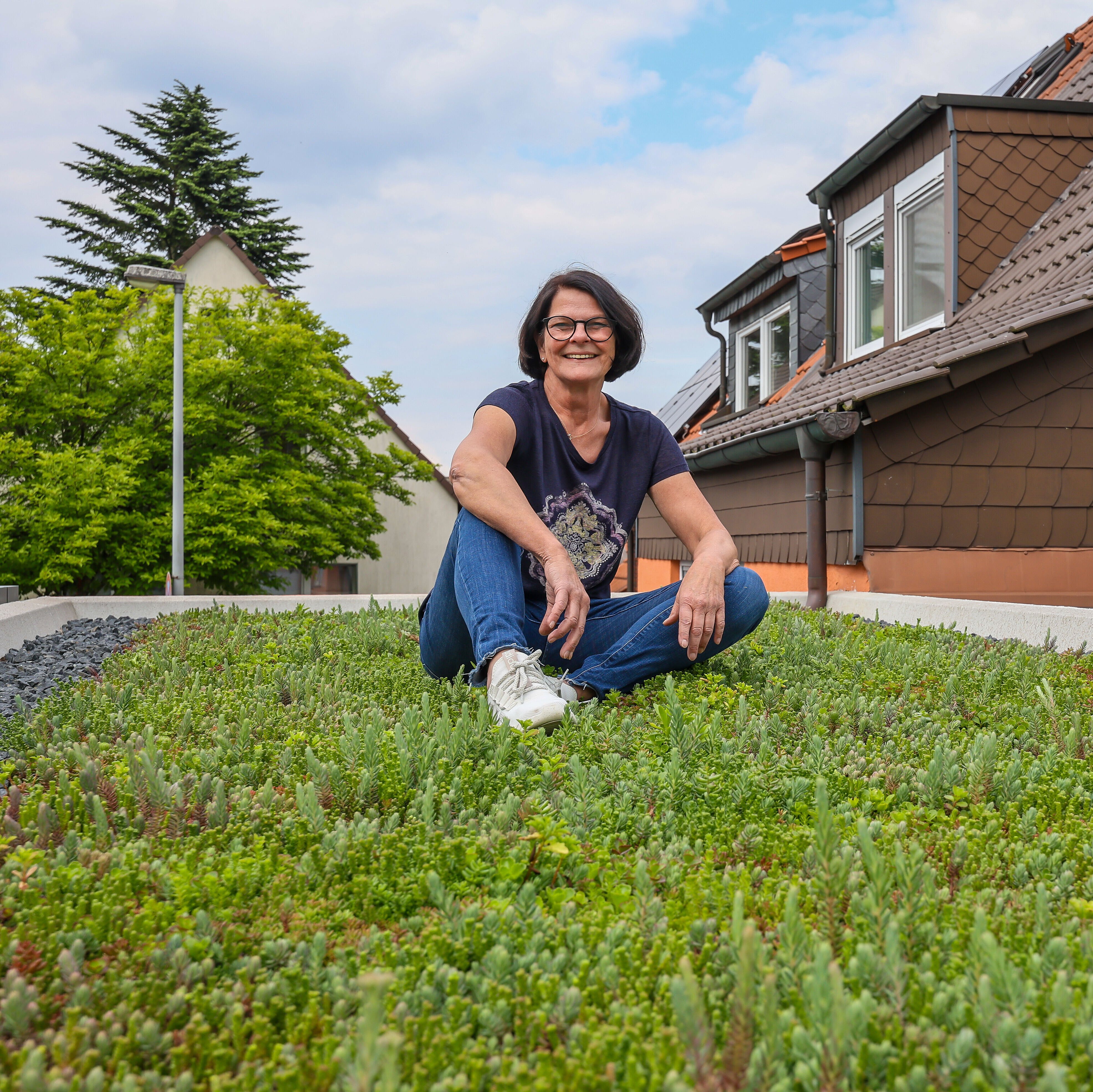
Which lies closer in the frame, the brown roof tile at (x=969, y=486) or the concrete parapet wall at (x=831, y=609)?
the concrete parapet wall at (x=831, y=609)

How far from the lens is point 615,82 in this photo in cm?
727

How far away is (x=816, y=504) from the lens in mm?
6797

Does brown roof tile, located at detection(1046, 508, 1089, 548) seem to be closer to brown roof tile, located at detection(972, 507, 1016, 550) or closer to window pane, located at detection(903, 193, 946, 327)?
brown roof tile, located at detection(972, 507, 1016, 550)

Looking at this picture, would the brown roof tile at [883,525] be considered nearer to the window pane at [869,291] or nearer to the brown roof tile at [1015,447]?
the brown roof tile at [1015,447]

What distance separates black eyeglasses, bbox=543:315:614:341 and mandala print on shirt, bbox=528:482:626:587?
49 cm

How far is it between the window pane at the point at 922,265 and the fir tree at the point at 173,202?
77.6 ft

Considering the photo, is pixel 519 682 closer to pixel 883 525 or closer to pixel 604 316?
pixel 604 316

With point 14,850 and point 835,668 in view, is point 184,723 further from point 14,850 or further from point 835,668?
point 835,668

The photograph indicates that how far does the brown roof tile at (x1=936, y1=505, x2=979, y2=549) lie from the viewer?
6.73m

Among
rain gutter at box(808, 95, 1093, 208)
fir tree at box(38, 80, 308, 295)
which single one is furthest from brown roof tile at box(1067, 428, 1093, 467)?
fir tree at box(38, 80, 308, 295)

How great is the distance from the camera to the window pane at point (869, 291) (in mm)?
8930

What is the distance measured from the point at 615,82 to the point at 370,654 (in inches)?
220

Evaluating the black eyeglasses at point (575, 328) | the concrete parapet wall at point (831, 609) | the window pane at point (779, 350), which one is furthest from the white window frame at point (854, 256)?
the black eyeglasses at point (575, 328)

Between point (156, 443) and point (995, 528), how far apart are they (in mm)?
12857
